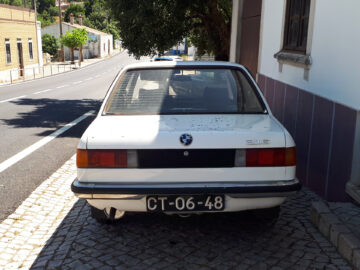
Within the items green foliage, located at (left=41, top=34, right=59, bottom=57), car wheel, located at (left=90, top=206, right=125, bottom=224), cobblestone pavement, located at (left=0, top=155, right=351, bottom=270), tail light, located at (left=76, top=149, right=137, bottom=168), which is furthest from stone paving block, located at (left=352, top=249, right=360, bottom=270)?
green foliage, located at (left=41, top=34, right=59, bottom=57)

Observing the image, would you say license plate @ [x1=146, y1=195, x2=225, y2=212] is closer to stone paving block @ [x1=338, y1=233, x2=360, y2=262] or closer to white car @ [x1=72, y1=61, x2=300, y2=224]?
white car @ [x1=72, y1=61, x2=300, y2=224]

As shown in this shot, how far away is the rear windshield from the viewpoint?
435cm

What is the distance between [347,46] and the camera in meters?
4.88

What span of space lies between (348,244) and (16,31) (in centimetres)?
4047

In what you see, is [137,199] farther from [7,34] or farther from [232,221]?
[7,34]

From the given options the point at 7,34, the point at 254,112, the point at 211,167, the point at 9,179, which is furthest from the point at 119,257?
the point at 7,34

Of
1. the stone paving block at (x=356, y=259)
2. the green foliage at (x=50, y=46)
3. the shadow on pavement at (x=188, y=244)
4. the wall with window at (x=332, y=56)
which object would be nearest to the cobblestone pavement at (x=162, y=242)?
the shadow on pavement at (x=188, y=244)

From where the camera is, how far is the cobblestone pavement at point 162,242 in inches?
146

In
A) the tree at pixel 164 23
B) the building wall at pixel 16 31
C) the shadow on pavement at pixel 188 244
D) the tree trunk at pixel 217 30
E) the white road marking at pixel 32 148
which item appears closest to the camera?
the shadow on pavement at pixel 188 244

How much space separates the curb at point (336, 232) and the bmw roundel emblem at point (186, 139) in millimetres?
1620

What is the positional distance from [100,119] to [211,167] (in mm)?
1238

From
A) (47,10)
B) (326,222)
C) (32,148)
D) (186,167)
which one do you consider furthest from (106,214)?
(47,10)

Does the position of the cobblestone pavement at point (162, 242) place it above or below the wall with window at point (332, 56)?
below

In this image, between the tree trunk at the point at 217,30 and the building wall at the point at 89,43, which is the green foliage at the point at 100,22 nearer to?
the building wall at the point at 89,43
